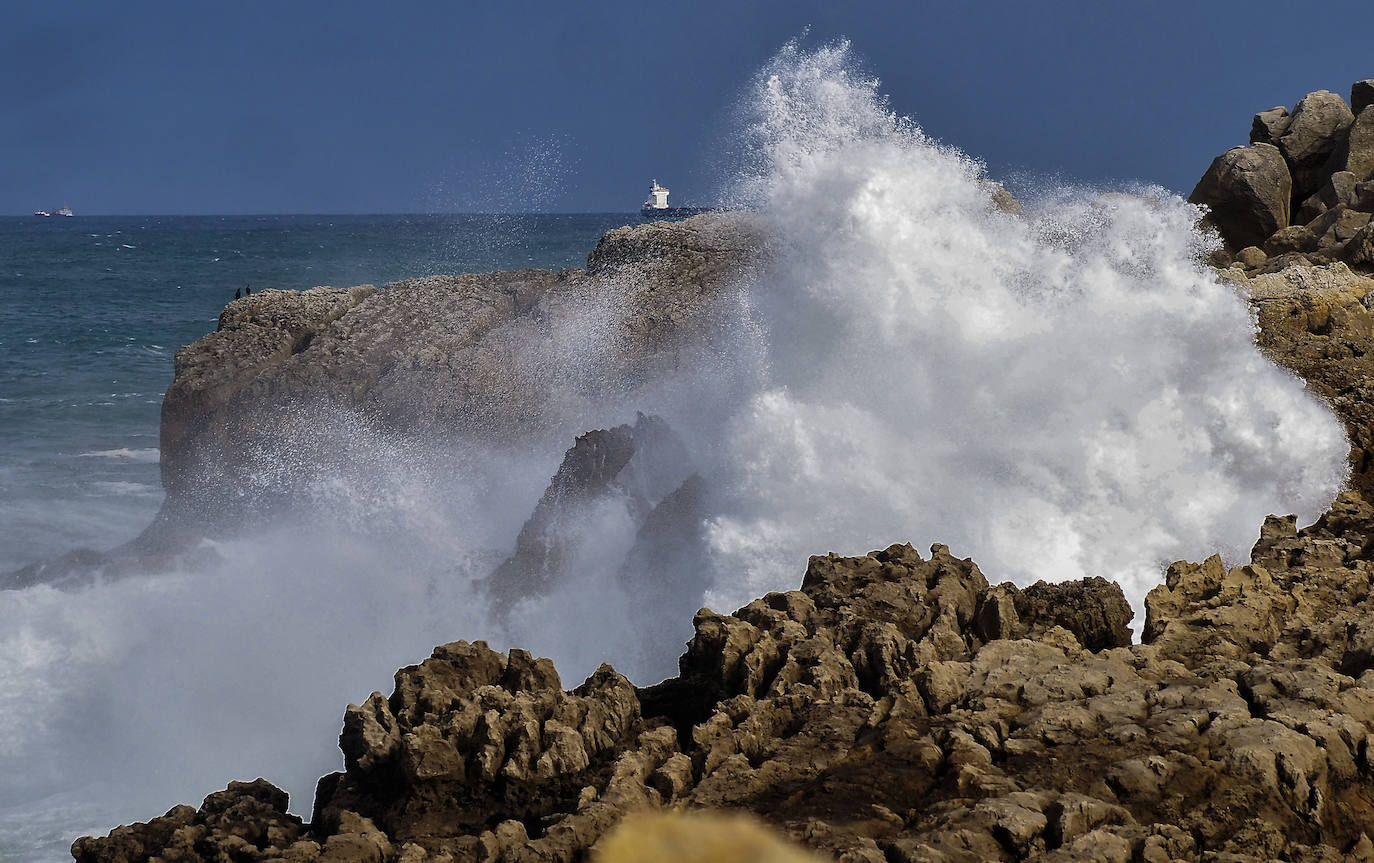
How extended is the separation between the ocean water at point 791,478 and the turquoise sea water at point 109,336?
5.82 m

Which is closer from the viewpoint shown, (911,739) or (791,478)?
(911,739)

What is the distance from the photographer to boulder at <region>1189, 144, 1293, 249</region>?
19.0m

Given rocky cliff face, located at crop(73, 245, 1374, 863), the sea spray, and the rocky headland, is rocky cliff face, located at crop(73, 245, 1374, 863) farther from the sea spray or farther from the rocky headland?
the sea spray

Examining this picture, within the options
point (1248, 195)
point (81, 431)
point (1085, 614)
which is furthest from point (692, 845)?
point (81, 431)

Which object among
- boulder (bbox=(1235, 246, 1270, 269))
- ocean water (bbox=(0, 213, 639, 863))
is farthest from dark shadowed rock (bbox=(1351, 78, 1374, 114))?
ocean water (bbox=(0, 213, 639, 863))

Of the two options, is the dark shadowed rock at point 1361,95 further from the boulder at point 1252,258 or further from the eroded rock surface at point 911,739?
the eroded rock surface at point 911,739

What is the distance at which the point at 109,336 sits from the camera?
33906 millimetres

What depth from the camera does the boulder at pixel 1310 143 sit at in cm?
2036

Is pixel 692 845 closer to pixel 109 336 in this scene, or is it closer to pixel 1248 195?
pixel 1248 195

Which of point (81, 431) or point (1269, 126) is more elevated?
point (1269, 126)

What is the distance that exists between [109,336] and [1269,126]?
26.8 m

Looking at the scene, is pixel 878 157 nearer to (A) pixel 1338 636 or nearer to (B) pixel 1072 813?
(A) pixel 1338 636

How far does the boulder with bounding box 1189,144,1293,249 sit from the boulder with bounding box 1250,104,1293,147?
1.39 metres

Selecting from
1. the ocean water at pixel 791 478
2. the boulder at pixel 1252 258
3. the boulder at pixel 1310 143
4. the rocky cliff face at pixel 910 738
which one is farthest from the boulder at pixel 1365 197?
the rocky cliff face at pixel 910 738
